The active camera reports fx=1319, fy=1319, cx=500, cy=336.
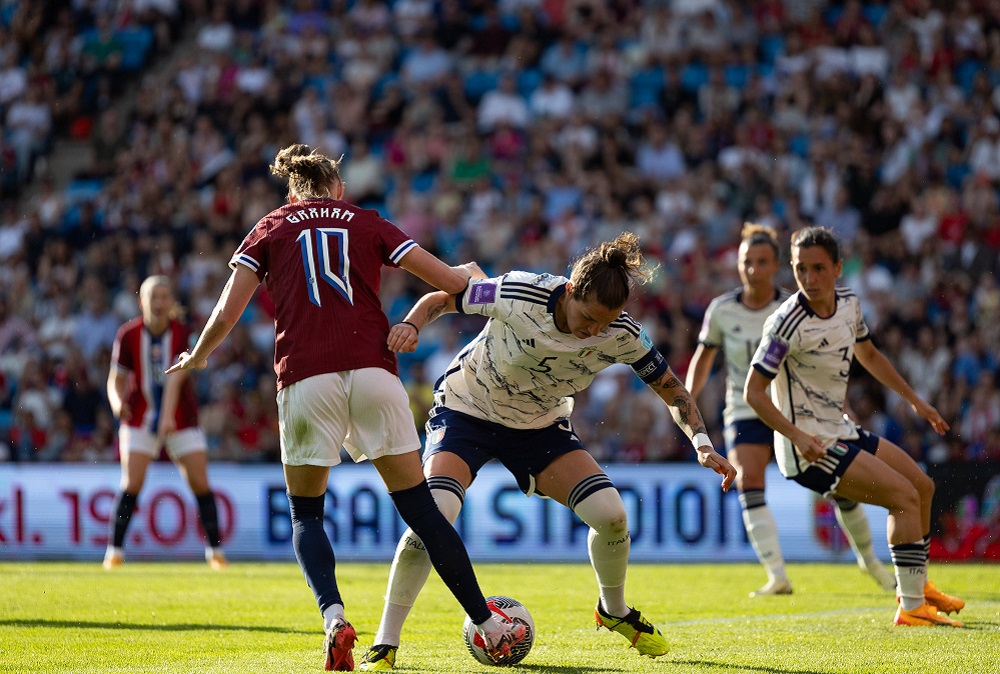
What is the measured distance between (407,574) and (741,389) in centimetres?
423

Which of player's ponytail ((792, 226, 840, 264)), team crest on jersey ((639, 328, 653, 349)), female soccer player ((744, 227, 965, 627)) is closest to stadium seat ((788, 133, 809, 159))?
female soccer player ((744, 227, 965, 627))

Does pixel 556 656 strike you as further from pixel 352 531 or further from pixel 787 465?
pixel 352 531

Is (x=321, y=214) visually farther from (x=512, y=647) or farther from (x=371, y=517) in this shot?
(x=371, y=517)

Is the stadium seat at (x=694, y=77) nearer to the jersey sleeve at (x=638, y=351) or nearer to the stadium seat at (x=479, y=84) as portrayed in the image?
the stadium seat at (x=479, y=84)

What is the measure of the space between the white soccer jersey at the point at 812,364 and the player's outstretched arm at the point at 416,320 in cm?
210

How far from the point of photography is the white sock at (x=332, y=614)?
546cm

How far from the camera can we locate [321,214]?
5.76 meters

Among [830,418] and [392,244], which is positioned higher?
[392,244]

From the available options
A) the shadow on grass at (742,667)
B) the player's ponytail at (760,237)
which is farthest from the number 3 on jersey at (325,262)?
the player's ponytail at (760,237)

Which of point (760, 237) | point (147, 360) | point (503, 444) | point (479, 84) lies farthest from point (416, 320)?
point (479, 84)

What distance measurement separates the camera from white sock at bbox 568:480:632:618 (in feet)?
20.4

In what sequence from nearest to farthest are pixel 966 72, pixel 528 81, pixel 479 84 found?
1. pixel 966 72
2. pixel 528 81
3. pixel 479 84

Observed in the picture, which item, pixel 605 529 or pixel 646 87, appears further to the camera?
pixel 646 87

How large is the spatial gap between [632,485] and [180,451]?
4196 millimetres
